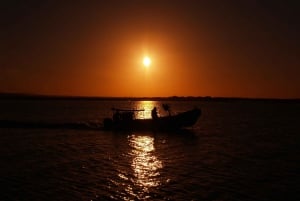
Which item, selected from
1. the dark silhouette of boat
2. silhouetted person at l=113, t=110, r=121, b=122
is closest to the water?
the dark silhouette of boat

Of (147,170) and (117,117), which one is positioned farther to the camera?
(117,117)

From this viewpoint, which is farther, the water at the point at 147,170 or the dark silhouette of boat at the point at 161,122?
the dark silhouette of boat at the point at 161,122

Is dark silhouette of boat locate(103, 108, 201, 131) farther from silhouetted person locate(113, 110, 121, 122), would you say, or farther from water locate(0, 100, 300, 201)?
water locate(0, 100, 300, 201)

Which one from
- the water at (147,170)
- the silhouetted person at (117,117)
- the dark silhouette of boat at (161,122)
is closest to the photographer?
the water at (147,170)

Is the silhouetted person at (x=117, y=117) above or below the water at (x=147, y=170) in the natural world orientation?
above

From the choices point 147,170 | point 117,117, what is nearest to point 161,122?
point 117,117

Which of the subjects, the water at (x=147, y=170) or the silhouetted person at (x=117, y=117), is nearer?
the water at (x=147, y=170)

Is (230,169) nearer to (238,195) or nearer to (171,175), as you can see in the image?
(171,175)

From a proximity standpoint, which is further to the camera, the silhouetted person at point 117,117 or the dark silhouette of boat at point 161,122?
the silhouetted person at point 117,117

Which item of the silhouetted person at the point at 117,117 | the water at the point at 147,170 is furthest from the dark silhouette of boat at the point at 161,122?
the water at the point at 147,170

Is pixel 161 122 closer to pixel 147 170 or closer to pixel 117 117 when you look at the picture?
pixel 117 117

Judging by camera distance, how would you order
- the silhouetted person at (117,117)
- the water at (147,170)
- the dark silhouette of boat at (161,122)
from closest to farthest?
the water at (147,170)
the dark silhouette of boat at (161,122)
the silhouetted person at (117,117)

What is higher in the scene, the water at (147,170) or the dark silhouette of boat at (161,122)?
the dark silhouette of boat at (161,122)

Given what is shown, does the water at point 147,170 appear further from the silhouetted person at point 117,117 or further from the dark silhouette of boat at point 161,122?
the silhouetted person at point 117,117
